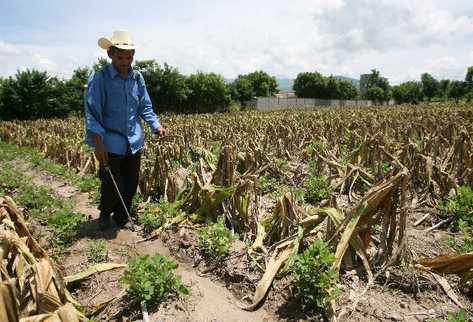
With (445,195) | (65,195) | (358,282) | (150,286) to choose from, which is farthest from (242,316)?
(65,195)

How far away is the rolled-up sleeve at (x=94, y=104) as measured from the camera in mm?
4609

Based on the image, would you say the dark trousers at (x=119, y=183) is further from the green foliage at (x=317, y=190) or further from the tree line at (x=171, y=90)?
the tree line at (x=171, y=90)

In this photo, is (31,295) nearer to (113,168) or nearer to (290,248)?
(290,248)

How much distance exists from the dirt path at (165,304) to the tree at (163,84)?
35602 millimetres

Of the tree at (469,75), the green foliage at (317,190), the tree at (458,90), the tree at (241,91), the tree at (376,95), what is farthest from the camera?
the tree at (376,95)

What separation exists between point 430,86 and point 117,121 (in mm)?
85998

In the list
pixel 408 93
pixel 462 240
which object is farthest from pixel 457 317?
pixel 408 93

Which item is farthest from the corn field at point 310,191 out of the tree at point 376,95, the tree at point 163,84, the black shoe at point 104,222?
the tree at point 376,95

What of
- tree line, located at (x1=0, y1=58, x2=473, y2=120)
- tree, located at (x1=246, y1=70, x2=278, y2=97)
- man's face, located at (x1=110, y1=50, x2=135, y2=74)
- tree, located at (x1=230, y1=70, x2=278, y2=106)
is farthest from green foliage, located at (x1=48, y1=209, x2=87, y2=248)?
tree, located at (x1=246, y1=70, x2=278, y2=97)

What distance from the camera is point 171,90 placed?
4025 cm

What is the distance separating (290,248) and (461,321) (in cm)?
141

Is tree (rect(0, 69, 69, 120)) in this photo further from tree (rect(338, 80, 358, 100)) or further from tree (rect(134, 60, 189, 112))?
tree (rect(338, 80, 358, 100))

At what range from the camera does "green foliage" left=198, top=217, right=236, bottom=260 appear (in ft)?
13.1

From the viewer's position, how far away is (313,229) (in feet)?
12.6
